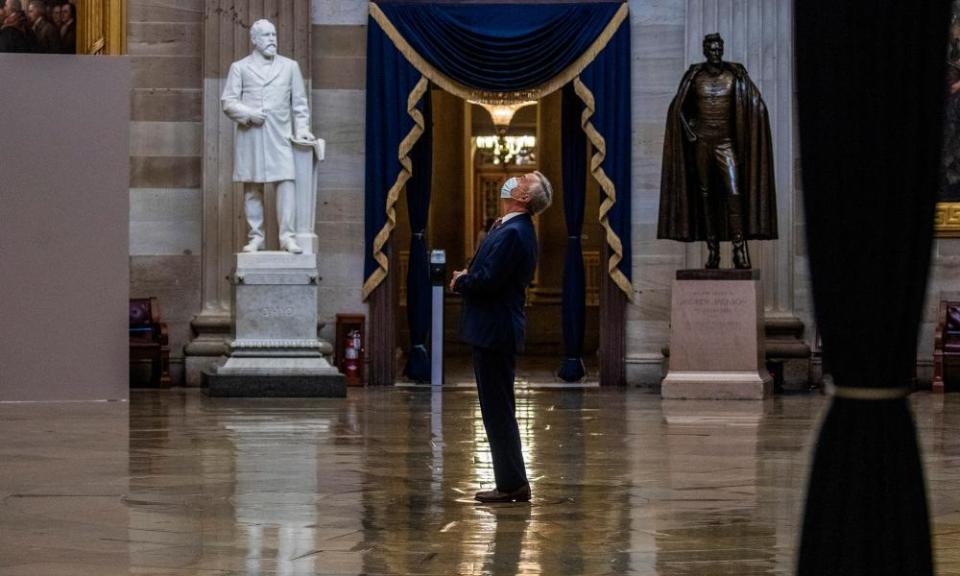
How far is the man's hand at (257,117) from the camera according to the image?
56.0 feet

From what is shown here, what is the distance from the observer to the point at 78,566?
24.6 feet

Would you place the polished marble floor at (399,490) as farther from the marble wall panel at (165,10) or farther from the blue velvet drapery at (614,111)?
the marble wall panel at (165,10)

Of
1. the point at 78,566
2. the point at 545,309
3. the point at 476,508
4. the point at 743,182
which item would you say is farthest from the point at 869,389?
the point at 545,309

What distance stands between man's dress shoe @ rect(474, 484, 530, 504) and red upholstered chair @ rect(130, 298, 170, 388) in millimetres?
9466

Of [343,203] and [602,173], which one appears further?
→ [343,203]

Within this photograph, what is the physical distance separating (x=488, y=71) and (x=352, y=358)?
10.5ft

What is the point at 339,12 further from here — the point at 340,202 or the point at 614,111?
the point at 614,111

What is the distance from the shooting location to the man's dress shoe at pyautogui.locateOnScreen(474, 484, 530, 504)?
9477 mm

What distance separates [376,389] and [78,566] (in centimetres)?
1102

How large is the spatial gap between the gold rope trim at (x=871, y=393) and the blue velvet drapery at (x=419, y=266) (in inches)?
575

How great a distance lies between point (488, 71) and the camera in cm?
1894

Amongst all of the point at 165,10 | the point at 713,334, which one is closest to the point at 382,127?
the point at 165,10

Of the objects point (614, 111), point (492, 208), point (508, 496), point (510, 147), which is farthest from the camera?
point (492, 208)

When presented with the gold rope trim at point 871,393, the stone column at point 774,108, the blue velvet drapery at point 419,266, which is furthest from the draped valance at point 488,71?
the gold rope trim at point 871,393
